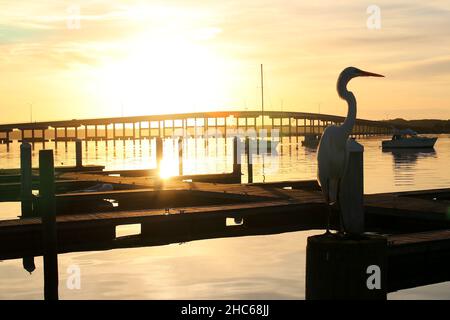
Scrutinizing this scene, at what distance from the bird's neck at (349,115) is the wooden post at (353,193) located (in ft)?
1.41

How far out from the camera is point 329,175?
34.4 feet

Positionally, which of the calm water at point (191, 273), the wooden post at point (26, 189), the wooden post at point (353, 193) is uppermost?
the wooden post at point (353, 193)

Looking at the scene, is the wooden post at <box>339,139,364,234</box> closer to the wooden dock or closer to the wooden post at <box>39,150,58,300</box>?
the wooden dock

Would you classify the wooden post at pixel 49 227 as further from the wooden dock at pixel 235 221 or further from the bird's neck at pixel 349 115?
the bird's neck at pixel 349 115

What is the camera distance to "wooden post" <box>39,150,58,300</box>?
1249cm

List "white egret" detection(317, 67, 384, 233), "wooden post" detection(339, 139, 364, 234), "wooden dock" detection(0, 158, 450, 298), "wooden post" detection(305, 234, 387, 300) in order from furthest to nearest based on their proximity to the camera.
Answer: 1. "wooden dock" detection(0, 158, 450, 298)
2. "wooden post" detection(339, 139, 364, 234)
3. "white egret" detection(317, 67, 384, 233)
4. "wooden post" detection(305, 234, 387, 300)

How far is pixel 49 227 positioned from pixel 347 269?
6.22 metres

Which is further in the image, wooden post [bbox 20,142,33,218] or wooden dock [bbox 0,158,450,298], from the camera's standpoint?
wooden post [bbox 20,142,33,218]

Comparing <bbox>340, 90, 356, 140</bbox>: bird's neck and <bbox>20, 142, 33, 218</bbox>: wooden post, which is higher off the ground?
<bbox>340, 90, 356, 140</bbox>: bird's neck

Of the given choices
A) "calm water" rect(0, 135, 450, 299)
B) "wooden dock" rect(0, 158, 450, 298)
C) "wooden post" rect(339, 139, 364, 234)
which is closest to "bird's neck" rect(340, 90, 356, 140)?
"wooden post" rect(339, 139, 364, 234)

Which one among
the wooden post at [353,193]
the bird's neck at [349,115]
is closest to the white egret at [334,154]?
the bird's neck at [349,115]

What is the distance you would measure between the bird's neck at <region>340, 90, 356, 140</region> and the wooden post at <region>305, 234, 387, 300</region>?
2.12 meters

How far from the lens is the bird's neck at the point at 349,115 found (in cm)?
1041
